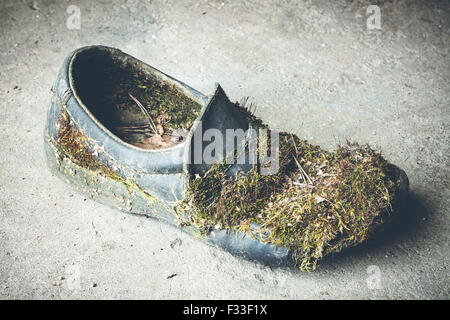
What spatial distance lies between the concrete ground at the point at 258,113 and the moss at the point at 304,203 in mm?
270

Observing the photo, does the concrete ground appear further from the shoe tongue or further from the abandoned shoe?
the shoe tongue

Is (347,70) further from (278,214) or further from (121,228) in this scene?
(121,228)

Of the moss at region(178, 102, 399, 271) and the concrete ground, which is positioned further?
the concrete ground

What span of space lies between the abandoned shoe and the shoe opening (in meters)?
0.10

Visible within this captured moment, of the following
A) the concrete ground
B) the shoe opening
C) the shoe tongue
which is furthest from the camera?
the shoe opening

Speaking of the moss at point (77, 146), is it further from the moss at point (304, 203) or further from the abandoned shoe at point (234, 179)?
the moss at point (304, 203)

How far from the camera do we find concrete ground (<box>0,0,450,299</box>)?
2.35 meters

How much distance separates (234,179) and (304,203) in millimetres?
380

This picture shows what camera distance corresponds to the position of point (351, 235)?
2.20 m

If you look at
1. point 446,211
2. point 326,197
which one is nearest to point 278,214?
point 326,197

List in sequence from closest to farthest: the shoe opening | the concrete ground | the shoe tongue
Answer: the shoe tongue < the concrete ground < the shoe opening

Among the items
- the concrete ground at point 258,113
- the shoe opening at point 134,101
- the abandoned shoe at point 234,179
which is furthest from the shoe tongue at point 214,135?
the concrete ground at point 258,113

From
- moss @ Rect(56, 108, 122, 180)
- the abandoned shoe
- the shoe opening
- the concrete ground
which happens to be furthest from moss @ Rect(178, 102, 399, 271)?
the shoe opening

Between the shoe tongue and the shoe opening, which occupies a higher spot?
the shoe tongue
